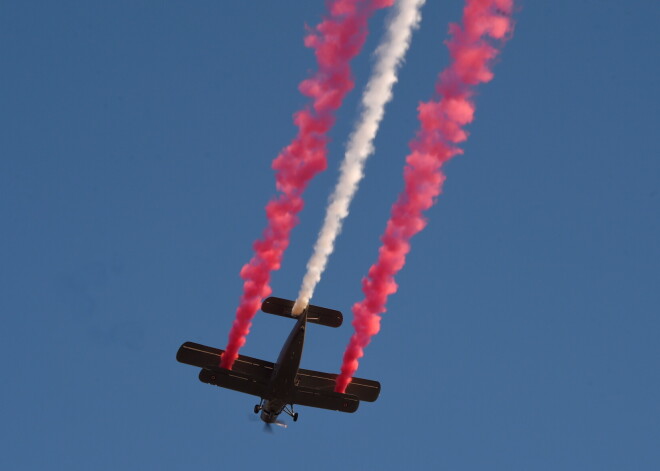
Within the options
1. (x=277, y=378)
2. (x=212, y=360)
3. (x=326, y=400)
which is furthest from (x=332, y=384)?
(x=212, y=360)

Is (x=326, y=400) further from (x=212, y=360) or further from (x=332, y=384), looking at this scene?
(x=212, y=360)

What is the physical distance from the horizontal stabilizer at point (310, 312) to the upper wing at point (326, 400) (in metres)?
2.57

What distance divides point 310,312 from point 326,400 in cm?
338

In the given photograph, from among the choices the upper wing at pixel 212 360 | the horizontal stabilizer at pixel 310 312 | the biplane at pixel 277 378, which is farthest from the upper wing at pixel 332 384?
the horizontal stabilizer at pixel 310 312

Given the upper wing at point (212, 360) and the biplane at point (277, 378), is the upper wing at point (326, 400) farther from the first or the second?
the upper wing at point (212, 360)

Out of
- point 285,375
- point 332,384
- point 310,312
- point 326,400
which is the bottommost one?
point 326,400

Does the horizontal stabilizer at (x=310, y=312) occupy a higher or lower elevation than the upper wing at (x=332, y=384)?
higher

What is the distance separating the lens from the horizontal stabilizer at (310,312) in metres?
42.2

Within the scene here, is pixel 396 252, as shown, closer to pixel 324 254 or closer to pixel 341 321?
pixel 324 254

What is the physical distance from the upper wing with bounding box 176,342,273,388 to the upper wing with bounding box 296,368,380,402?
4.65 ft

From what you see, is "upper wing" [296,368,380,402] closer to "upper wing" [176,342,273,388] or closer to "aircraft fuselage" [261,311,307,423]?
"aircraft fuselage" [261,311,307,423]

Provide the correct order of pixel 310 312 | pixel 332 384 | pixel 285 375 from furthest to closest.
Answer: pixel 332 384 → pixel 310 312 → pixel 285 375

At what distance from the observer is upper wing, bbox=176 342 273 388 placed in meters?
42.7

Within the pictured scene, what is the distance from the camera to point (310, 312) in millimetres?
42531
